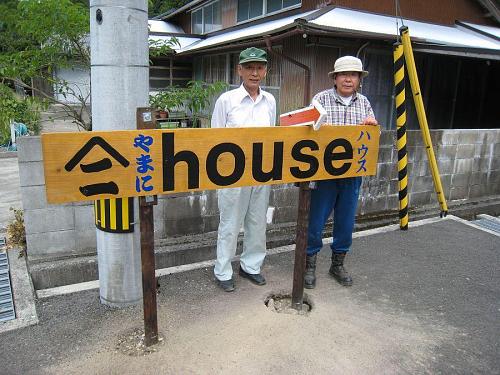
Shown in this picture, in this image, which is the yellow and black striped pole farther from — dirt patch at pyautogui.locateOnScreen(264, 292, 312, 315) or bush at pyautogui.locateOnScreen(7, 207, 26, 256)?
bush at pyautogui.locateOnScreen(7, 207, 26, 256)

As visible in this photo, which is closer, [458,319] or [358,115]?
[458,319]

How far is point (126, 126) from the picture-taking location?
9.61 ft

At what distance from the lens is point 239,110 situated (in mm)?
3340

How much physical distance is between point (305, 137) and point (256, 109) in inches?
25.9

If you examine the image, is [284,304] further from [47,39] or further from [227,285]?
[47,39]

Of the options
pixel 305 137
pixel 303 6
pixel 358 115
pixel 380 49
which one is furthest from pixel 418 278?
pixel 303 6

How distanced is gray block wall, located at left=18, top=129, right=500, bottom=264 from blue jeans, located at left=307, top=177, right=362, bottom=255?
3.56ft

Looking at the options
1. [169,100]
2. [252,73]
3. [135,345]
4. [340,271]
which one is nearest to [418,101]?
[340,271]

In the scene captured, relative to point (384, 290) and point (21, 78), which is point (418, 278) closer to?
point (384, 290)

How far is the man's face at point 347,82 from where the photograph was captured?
3434 mm

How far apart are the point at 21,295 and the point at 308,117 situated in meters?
2.64

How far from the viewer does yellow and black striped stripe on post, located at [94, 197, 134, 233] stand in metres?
2.99

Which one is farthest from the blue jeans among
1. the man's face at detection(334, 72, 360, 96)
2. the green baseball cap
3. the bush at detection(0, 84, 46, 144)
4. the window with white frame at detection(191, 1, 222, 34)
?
the window with white frame at detection(191, 1, 222, 34)

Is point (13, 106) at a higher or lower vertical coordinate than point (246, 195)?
Result: higher
